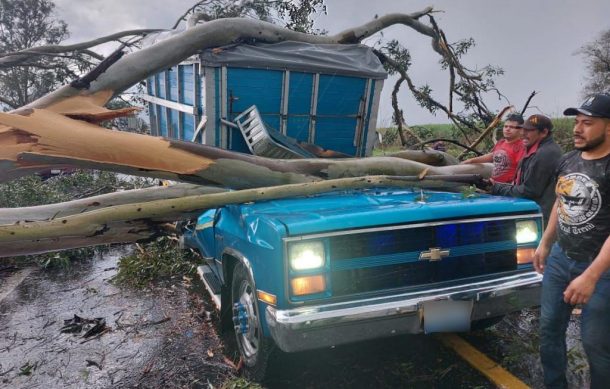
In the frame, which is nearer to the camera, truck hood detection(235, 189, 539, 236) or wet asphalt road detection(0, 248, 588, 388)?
truck hood detection(235, 189, 539, 236)

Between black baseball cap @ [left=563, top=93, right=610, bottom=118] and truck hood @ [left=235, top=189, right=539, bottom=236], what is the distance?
0.85 meters

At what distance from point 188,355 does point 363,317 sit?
1.72 metres

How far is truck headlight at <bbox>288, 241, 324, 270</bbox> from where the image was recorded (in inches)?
108

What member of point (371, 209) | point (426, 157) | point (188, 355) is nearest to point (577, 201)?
point (371, 209)

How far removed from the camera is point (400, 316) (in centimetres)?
282

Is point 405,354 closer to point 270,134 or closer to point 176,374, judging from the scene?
point 176,374

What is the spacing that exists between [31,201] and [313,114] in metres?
5.38

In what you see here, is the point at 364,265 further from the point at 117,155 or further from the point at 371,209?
the point at 117,155

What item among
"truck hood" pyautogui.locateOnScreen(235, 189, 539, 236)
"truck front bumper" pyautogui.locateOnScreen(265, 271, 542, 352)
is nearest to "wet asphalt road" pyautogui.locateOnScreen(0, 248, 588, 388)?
"truck front bumper" pyautogui.locateOnScreen(265, 271, 542, 352)

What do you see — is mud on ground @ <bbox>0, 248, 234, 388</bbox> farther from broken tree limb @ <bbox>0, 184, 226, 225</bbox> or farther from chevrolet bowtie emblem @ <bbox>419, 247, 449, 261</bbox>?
chevrolet bowtie emblem @ <bbox>419, 247, 449, 261</bbox>

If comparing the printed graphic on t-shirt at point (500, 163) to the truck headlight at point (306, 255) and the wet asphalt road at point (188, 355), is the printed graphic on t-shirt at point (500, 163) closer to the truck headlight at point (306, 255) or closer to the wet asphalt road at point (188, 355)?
the wet asphalt road at point (188, 355)

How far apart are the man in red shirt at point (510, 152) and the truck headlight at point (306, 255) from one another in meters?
2.58

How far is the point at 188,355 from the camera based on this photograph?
3.78m

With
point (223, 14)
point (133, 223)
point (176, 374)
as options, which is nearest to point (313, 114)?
point (133, 223)
